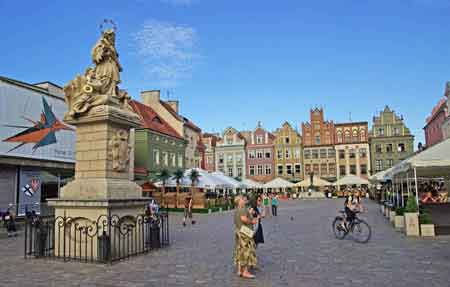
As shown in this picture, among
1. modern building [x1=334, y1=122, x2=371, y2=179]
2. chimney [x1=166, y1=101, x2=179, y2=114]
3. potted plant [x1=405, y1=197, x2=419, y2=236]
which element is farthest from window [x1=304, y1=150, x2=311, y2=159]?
potted plant [x1=405, y1=197, x2=419, y2=236]

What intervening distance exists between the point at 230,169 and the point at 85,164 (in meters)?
64.5

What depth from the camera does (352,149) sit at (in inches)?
2694

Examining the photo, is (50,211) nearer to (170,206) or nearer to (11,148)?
(11,148)

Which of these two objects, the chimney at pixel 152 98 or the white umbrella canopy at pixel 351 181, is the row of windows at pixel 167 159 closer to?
the chimney at pixel 152 98

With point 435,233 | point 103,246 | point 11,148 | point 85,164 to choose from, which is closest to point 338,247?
point 435,233

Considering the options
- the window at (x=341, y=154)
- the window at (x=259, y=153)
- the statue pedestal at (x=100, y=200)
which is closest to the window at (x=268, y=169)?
the window at (x=259, y=153)

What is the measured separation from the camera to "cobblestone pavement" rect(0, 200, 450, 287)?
718cm

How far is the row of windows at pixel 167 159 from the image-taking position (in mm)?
46528

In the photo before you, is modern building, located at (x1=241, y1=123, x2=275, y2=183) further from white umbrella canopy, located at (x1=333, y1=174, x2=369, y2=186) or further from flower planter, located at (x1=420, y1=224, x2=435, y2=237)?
flower planter, located at (x1=420, y1=224, x2=435, y2=237)

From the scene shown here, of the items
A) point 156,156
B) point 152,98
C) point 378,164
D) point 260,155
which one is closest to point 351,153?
point 378,164

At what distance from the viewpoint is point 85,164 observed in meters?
10.0

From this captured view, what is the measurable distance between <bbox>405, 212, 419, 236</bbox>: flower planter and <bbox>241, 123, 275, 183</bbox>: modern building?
58.2m

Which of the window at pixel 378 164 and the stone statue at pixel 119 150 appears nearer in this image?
the stone statue at pixel 119 150

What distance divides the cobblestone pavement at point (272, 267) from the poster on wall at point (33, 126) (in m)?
12.8
